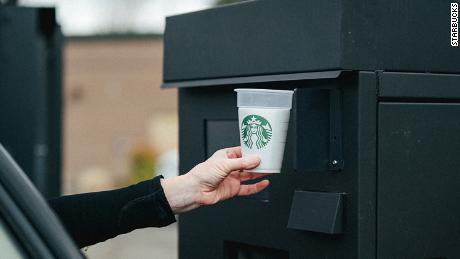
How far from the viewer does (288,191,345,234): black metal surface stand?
6.39 ft

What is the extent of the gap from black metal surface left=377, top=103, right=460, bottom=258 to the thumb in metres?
0.28

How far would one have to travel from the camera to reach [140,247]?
10.8 m

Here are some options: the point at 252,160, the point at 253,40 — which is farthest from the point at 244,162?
the point at 253,40

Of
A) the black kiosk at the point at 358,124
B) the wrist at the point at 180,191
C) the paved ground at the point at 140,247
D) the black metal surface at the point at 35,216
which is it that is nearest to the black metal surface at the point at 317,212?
the black kiosk at the point at 358,124

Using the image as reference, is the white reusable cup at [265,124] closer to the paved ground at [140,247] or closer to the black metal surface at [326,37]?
the black metal surface at [326,37]

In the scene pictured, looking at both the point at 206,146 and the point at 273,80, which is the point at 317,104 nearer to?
the point at 273,80

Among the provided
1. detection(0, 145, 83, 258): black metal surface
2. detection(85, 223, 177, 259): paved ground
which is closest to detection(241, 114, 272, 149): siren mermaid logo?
detection(0, 145, 83, 258): black metal surface

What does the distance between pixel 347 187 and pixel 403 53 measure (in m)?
0.35

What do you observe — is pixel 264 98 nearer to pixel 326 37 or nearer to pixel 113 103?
pixel 326 37

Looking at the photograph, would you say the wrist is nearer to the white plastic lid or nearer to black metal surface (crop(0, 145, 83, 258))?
the white plastic lid

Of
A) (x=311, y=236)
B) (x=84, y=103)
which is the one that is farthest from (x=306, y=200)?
(x=84, y=103)

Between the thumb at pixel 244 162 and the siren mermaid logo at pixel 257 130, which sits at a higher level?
the siren mermaid logo at pixel 257 130

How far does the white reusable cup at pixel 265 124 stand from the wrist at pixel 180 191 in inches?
7.9

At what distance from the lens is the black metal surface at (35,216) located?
4.70 ft
